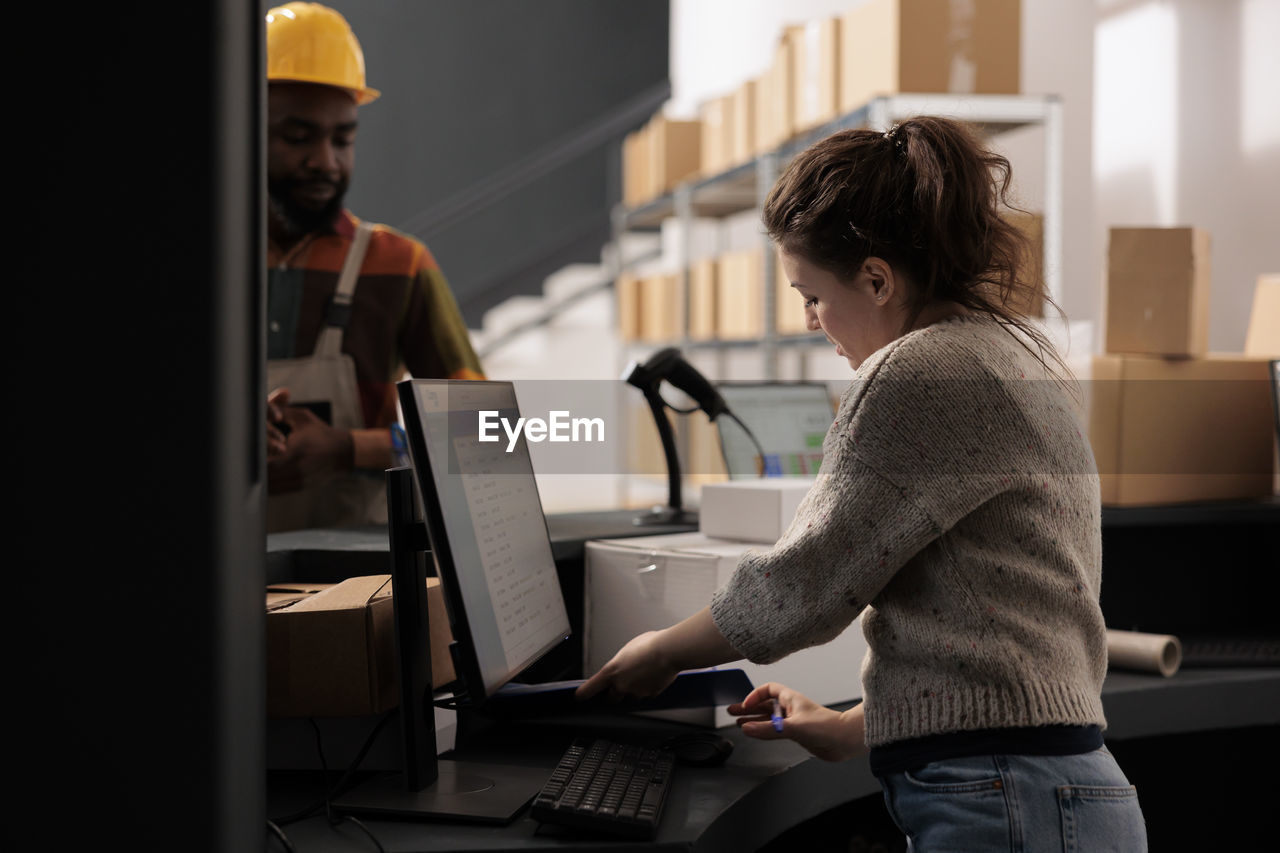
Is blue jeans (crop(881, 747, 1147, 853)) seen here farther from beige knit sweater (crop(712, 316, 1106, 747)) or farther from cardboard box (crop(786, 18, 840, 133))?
cardboard box (crop(786, 18, 840, 133))

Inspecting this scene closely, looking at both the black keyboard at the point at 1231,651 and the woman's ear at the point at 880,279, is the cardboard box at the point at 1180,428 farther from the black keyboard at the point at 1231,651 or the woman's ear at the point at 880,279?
the woman's ear at the point at 880,279

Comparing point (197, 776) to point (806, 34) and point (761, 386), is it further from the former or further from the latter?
point (806, 34)

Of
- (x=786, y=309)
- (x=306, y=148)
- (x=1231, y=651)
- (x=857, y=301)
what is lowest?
(x=1231, y=651)

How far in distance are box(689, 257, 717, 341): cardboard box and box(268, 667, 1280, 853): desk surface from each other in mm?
2944

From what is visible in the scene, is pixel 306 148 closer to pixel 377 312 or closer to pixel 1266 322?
pixel 377 312

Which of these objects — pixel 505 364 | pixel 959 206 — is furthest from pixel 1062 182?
pixel 505 364

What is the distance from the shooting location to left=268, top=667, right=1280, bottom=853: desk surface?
1.00 meters

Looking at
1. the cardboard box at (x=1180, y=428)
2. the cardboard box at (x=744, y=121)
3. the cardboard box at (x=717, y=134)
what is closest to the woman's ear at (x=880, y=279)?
the cardboard box at (x=1180, y=428)

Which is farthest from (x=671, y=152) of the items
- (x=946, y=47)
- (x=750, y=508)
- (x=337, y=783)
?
(x=337, y=783)

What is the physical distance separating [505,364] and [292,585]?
230 inches

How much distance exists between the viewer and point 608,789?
105 cm

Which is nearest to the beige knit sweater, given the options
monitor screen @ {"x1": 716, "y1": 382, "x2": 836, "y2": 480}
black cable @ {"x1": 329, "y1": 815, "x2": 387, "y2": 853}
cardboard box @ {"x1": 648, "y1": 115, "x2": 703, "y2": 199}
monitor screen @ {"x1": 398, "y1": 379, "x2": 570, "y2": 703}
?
monitor screen @ {"x1": 398, "y1": 379, "x2": 570, "y2": 703}

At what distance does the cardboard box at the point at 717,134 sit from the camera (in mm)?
4398

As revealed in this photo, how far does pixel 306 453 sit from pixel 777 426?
114cm
